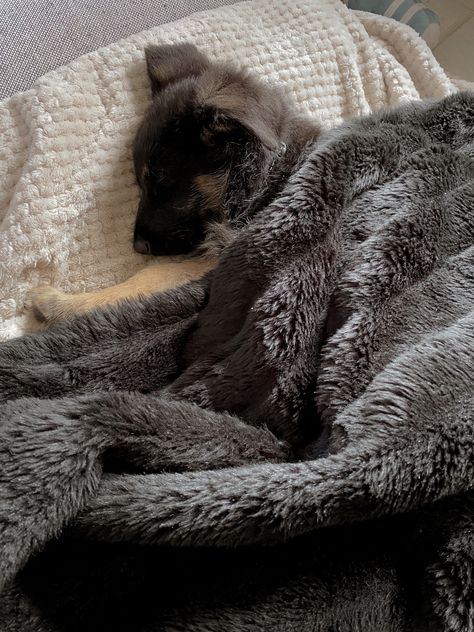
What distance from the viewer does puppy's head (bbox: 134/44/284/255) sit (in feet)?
4.42

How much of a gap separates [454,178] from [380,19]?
935 mm

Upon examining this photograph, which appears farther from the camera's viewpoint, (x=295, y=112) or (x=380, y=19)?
(x=380, y=19)

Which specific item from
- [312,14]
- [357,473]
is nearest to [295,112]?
[312,14]

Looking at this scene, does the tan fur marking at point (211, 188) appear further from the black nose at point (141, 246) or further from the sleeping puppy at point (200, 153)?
the black nose at point (141, 246)

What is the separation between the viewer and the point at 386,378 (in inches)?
32.9

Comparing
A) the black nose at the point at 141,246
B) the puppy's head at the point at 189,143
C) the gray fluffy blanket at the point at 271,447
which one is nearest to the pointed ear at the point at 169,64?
the puppy's head at the point at 189,143

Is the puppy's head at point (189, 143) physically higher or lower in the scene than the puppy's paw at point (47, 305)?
higher

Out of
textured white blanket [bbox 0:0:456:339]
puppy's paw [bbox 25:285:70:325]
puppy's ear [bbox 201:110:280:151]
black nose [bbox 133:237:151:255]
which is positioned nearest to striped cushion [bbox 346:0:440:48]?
textured white blanket [bbox 0:0:456:339]

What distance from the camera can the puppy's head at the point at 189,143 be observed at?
1.35 m

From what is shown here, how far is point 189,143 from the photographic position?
141 cm

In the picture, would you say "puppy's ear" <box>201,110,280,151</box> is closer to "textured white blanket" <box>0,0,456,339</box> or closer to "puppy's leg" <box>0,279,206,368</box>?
"textured white blanket" <box>0,0,456,339</box>

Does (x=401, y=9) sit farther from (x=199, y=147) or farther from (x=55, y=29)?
(x=55, y=29)

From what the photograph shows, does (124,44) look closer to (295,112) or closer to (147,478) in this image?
(295,112)

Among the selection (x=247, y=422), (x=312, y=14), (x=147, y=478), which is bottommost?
(x=247, y=422)
